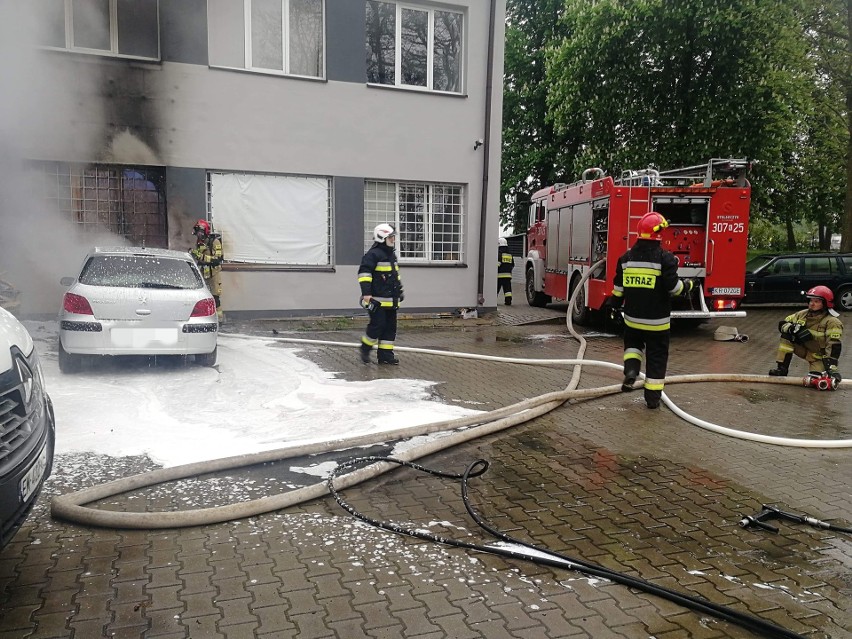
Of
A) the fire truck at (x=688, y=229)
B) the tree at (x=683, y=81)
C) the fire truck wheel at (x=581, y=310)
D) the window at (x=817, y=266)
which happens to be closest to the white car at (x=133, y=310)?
the fire truck at (x=688, y=229)

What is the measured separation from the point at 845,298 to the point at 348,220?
13.4m

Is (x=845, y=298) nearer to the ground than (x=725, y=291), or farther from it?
nearer to the ground

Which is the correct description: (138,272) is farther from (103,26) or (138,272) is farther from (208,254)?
(103,26)

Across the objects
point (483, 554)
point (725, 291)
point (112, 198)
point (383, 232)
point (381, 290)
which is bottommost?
point (483, 554)

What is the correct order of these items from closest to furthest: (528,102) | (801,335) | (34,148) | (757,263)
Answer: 1. (801,335)
2. (34,148)
3. (757,263)
4. (528,102)

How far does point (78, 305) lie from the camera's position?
7.43 metres

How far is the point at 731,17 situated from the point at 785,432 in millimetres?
14350

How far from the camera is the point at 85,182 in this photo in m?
11.9

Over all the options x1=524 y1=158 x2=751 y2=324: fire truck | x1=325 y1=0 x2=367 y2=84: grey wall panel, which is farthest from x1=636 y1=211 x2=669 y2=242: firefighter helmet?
x1=325 y1=0 x2=367 y2=84: grey wall panel

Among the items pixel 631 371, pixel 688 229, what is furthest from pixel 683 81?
pixel 631 371

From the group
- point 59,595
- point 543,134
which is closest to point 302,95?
point 59,595

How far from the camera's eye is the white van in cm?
288

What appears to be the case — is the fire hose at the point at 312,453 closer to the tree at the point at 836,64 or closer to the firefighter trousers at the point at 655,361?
the firefighter trousers at the point at 655,361

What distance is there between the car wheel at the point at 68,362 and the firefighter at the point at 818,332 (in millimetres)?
7807
